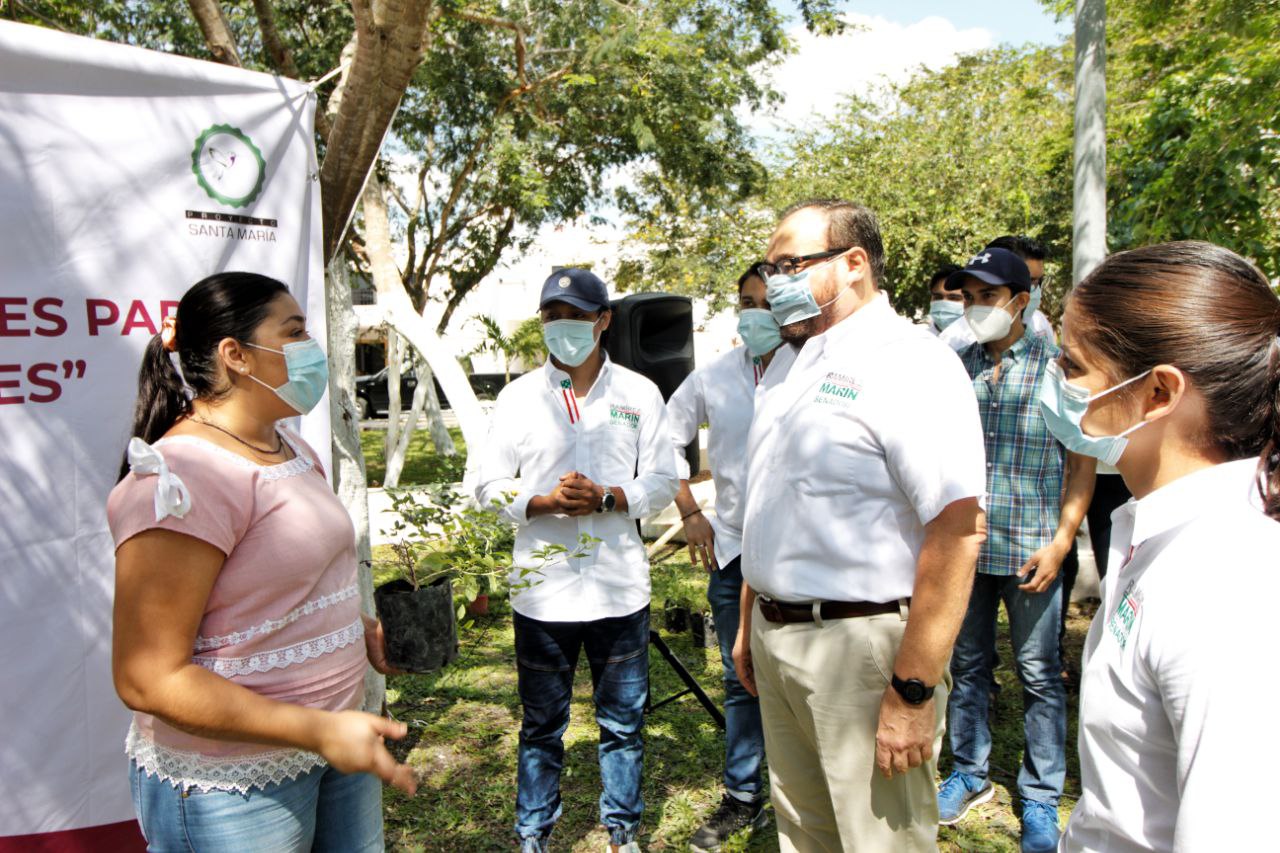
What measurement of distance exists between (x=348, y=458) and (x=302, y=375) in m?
1.76

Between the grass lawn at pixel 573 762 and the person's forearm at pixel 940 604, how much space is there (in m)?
1.62

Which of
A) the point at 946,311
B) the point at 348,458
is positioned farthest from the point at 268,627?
the point at 946,311

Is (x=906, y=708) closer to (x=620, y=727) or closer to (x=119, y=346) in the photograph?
(x=620, y=727)

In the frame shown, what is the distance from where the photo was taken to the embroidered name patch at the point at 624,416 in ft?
9.82

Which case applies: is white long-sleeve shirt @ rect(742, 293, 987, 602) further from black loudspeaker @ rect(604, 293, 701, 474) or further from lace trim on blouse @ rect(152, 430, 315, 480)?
black loudspeaker @ rect(604, 293, 701, 474)

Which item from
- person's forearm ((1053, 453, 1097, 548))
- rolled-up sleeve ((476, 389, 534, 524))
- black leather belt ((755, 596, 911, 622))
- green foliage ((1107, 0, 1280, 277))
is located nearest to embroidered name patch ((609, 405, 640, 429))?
rolled-up sleeve ((476, 389, 534, 524))

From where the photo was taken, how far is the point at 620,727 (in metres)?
2.87

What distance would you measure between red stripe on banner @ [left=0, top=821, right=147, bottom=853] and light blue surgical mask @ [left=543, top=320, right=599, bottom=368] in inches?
70.4

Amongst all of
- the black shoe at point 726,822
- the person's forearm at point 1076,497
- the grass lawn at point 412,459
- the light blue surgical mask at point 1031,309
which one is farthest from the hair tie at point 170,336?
the grass lawn at point 412,459

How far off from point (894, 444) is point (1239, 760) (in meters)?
1.03

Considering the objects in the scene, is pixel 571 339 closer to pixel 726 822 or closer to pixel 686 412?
pixel 686 412

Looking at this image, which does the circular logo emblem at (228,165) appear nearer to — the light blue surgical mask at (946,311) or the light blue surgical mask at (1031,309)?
the light blue surgical mask at (1031,309)

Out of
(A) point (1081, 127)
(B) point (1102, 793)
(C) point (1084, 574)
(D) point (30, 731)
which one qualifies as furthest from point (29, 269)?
(C) point (1084, 574)

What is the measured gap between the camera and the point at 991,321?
3.19m
